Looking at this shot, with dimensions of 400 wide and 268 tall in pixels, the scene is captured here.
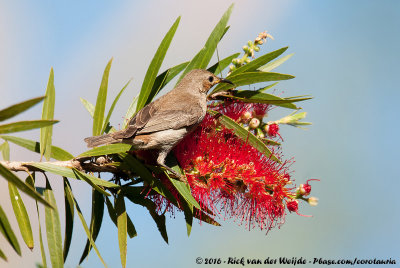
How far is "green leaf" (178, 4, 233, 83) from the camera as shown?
3.48 m

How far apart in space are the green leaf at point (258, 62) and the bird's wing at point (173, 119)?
0.48 meters

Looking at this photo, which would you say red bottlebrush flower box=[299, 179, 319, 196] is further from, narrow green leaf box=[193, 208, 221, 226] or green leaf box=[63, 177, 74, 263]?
green leaf box=[63, 177, 74, 263]

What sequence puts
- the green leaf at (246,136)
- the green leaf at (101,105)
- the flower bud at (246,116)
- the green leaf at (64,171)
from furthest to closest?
the flower bud at (246,116)
the green leaf at (246,136)
the green leaf at (101,105)
the green leaf at (64,171)

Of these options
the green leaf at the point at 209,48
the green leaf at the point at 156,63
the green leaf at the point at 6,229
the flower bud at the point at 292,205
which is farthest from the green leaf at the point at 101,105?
the flower bud at the point at 292,205

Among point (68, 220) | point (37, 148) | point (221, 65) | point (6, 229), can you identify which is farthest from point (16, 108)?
point (221, 65)

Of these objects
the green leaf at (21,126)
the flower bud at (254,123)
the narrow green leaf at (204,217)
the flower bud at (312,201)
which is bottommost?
the narrow green leaf at (204,217)

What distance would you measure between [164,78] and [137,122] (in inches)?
16.9

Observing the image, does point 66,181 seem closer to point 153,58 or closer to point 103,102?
point 103,102

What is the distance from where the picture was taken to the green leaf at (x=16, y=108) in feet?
6.74

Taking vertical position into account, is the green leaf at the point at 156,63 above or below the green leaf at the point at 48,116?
above

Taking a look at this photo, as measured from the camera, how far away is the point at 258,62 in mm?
3502

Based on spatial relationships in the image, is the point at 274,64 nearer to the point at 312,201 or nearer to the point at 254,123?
the point at 254,123

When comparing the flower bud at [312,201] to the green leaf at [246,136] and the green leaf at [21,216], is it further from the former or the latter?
the green leaf at [21,216]

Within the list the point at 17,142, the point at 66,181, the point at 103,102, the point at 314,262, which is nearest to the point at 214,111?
the point at 103,102
